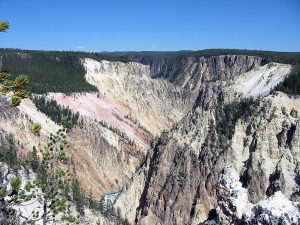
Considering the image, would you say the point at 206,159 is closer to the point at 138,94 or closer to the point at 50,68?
the point at 50,68

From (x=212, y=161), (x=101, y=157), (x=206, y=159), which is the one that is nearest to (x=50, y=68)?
(x=101, y=157)

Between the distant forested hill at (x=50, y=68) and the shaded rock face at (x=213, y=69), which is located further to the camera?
the shaded rock face at (x=213, y=69)

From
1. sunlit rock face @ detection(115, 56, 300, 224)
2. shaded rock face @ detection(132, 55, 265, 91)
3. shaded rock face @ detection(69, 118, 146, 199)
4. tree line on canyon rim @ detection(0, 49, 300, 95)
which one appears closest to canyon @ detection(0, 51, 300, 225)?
sunlit rock face @ detection(115, 56, 300, 224)

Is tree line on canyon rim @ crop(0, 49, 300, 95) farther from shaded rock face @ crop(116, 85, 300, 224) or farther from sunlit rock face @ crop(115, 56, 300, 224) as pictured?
shaded rock face @ crop(116, 85, 300, 224)

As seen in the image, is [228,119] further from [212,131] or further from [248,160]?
[248,160]

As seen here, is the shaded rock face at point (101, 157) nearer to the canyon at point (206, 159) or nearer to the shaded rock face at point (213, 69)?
the canyon at point (206, 159)

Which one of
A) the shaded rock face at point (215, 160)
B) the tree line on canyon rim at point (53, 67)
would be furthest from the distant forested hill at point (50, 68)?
the shaded rock face at point (215, 160)

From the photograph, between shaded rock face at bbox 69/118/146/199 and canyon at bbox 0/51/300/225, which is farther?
shaded rock face at bbox 69/118/146/199

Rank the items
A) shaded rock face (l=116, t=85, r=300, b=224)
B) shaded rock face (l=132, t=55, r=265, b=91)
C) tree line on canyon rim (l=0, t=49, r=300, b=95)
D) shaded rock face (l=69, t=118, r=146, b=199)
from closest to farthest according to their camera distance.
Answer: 1. shaded rock face (l=116, t=85, r=300, b=224)
2. shaded rock face (l=69, t=118, r=146, b=199)
3. tree line on canyon rim (l=0, t=49, r=300, b=95)
4. shaded rock face (l=132, t=55, r=265, b=91)
